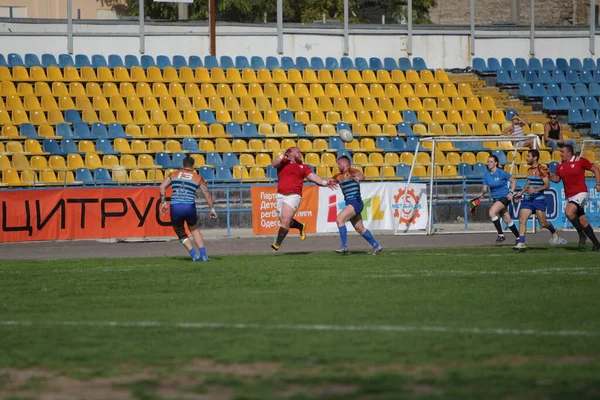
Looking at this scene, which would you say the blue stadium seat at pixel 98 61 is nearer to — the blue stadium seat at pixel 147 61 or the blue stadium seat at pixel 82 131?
the blue stadium seat at pixel 147 61

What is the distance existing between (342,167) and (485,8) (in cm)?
3367

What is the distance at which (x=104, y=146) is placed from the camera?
97.0 ft

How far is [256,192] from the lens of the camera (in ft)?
87.6

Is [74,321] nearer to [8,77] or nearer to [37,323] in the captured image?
[37,323]

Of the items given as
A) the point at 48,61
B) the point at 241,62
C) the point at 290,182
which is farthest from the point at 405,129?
the point at 290,182

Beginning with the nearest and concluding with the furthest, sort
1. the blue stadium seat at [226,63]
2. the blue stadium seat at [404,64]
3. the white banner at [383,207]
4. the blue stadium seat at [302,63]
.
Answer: the white banner at [383,207] → the blue stadium seat at [226,63] → the blue stadium seat at [302,63] → the blue stadium seat at [404,64]

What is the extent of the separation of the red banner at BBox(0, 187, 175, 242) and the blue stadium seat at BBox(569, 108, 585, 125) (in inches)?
629

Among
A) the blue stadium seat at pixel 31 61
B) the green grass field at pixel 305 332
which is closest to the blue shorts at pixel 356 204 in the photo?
the green grass field at pixel 305 332

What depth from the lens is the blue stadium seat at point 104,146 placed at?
2934 centimetres

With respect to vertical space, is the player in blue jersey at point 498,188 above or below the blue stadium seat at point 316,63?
below

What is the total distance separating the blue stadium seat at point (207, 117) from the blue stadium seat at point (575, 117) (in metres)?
12.3

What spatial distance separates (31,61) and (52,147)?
172 inches

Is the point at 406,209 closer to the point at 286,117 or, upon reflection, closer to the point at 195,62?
the point at 286,117

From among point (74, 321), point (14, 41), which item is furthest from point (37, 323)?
point (14, 41)
